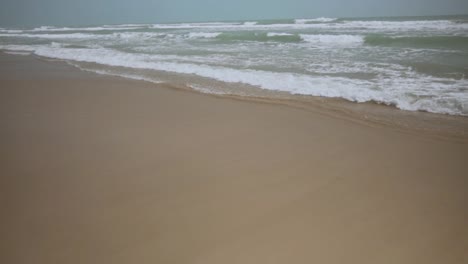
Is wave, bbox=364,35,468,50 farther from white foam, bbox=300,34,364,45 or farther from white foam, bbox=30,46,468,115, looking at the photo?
white foam, bbox=30,46,468,115

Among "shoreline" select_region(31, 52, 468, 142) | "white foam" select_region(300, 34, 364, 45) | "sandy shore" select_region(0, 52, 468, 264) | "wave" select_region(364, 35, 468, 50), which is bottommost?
"sandy shore" select_region(0, 52, 468, 264)

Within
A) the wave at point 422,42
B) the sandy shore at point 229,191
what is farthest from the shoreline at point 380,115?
the wave at point 422,42

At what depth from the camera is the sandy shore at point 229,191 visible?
177 cm

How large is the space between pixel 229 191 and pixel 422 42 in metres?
15.1

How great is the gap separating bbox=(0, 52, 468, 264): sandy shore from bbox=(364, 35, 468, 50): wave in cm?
1177

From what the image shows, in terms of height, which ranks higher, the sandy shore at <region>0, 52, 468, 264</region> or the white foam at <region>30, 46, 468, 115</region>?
the white foam at <region>30, 46, 468, 115</region>

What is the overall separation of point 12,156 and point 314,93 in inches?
178

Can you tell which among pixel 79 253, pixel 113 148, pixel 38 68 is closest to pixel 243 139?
pixel 113 148

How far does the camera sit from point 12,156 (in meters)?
3.00

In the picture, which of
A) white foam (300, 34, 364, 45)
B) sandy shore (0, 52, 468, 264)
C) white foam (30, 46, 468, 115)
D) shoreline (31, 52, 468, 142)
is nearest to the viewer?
sandy shore (0, 52, 468, 264)

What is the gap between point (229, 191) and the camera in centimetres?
236

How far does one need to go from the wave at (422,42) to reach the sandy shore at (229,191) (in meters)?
11.8

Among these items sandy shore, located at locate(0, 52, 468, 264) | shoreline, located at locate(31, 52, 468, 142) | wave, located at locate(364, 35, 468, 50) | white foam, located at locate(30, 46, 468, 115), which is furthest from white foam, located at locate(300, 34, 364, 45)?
sandy shore, located at locate(0, 52, 468, 264)

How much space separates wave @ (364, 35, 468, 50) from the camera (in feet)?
39.6
